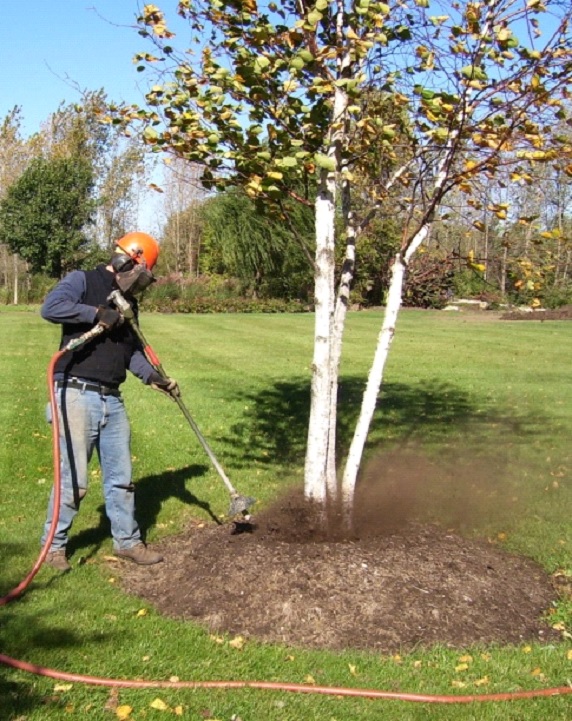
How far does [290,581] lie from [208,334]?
1745cm

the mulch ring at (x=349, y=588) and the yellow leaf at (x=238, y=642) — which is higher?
the mulch ring at (x=349, y=588)

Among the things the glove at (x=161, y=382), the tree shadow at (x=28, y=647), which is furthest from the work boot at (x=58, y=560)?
the glove at (x=161, y=382)

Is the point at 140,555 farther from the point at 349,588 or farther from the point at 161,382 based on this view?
the point at 349,588

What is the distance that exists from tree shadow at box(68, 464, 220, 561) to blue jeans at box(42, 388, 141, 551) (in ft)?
1.24

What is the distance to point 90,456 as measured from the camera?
16.3 ft

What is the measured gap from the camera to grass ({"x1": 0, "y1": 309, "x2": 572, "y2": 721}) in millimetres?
3461

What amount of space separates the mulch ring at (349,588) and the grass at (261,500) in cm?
15

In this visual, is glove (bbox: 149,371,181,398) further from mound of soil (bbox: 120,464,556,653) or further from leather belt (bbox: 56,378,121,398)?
mound of soil (bbox: 120,464,556,653)

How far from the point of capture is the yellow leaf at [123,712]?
10.7 feet

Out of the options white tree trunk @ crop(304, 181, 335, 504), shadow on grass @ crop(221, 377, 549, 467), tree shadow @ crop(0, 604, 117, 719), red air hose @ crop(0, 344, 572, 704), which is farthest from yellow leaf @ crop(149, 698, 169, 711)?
shadow on grass @ crop(221, 377, 549, 467)

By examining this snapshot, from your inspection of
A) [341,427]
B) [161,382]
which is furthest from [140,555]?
[341,427]

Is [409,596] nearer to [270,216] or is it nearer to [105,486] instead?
[105,486]

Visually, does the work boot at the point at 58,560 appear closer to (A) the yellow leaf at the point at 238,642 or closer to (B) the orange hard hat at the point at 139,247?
(A) the yellow leaf at the point at 238,642

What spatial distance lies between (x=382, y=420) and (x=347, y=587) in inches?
207
